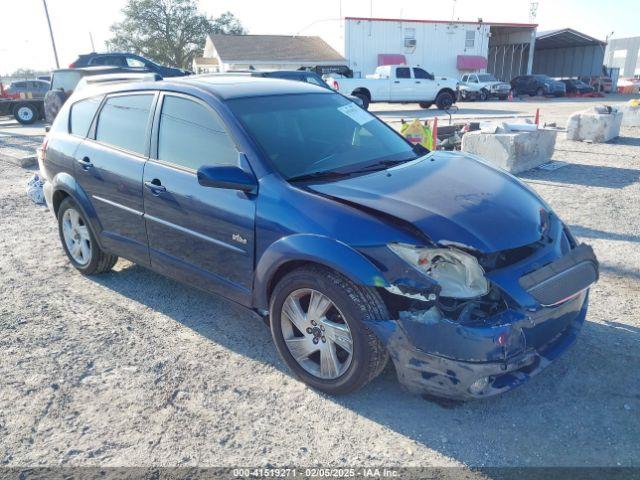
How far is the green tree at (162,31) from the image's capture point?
50344 mm

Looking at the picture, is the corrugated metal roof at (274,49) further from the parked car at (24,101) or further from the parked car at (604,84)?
Answer: the parked car at (604,84)

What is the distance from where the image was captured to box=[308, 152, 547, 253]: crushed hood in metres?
2.81

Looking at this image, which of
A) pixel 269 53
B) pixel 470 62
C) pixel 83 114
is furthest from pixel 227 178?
pixel 470 62

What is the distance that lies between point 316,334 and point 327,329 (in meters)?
0.11

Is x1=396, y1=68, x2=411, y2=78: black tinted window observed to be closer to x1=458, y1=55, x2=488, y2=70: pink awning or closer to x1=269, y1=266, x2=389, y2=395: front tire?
x1=458, y1=55, x2=488, y2=70: pink awning

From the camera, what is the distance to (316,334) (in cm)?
308

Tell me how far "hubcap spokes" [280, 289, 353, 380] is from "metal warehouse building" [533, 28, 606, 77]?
48.5 metres

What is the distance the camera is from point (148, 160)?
3939 mm

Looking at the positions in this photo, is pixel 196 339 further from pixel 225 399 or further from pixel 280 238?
pixel 280 238

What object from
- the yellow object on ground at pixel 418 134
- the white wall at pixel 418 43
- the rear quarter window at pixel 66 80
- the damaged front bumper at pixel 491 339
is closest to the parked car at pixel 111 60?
the rear quarter window at pixel 66 80

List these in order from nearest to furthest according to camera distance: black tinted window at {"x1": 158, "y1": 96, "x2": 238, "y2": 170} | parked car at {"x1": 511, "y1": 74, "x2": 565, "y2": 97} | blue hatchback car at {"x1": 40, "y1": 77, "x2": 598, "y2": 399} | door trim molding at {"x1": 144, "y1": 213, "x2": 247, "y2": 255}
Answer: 1. blue hatchback car at {"x1": 40, "y1": 77, "x2": 598, "y2": 399}
2. door trim molding at {"x1": 144, "y1": 213, "x2": 247, "y2": 255}
3. black tinted window at {"x1": 158, "y1": 96, "x2": 238, "y2": 170}
4. parked car at {"x1": 511, "y1": 74, "x2": 565, "y2": 97}

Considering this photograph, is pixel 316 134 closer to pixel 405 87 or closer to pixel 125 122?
pixel 125 122

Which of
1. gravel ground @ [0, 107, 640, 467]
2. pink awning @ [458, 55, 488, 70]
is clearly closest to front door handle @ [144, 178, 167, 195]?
gravel ground @ [0, 107, 640, 467]

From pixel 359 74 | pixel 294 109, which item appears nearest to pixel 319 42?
pixel 359 74
